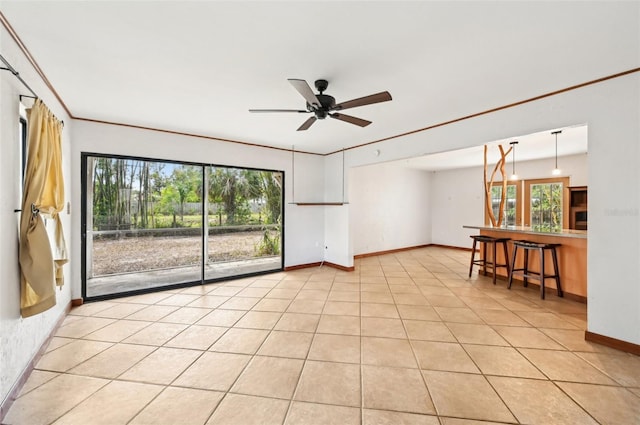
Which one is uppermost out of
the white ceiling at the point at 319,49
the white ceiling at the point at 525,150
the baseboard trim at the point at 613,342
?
the white ceiling at the point at 525,150

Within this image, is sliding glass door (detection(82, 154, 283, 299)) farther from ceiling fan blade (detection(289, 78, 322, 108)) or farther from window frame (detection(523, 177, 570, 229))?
window frame (detection(523, 177, 570, 229))

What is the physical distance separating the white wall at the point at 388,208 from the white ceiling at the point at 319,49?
12.4ft

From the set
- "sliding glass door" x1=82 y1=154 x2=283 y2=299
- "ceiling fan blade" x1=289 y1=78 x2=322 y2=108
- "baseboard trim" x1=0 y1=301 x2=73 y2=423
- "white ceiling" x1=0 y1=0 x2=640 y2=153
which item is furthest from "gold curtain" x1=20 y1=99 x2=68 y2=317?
"ceiling fan blade" x1=289 y1=78 x2=322 y2=108

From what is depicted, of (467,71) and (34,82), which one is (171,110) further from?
(467,71)

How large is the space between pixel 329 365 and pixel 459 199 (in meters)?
7.55

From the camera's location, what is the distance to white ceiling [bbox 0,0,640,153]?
1615 millimetres

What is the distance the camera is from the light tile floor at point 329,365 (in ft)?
5.61

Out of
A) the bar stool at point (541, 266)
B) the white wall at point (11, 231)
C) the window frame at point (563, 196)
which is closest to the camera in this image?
the white wall at point (11, 231)

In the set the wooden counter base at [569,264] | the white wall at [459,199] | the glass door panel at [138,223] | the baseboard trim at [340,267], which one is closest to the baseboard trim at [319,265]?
the baseboard trim at [340,267]

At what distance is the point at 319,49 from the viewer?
1983 millimetres

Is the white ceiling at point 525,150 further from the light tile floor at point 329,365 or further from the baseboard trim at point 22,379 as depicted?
the baseboard trim at point 22,379

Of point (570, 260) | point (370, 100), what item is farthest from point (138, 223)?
point (570, 260)

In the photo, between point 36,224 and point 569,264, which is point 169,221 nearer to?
point 36,224

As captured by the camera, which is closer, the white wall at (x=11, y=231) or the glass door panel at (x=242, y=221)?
the white wall at (x=11, y=231)
